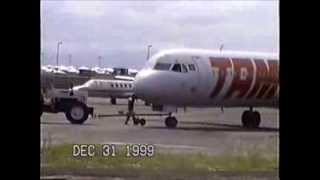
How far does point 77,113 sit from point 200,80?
16.4 feet

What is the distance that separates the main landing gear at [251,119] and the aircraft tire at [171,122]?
2.79 m

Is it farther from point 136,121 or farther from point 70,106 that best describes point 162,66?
point 70,106

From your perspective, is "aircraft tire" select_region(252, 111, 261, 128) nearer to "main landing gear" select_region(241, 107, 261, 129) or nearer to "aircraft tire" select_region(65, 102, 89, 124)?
"main landing gear" select_region(241, 107, 261, 129)

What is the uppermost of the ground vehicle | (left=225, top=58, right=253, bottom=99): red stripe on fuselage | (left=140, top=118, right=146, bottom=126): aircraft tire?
(left=225, top=58, right=253, bottom=99): red stripe on fuselage

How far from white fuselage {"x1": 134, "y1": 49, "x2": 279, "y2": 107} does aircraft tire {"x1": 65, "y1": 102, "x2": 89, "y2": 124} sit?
3.06m

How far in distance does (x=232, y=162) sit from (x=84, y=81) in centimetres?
2731

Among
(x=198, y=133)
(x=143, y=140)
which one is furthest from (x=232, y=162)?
(x=198, y=133)

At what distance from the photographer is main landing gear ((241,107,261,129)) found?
75.1ft

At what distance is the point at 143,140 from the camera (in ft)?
53.4

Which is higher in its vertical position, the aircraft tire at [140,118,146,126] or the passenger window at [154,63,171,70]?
the passenger window at [154,63,171,70]

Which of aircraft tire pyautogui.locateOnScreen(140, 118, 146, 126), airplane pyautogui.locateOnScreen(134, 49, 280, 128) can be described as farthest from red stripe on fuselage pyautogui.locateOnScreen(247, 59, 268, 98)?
aircraft tire pyautogui.locateOnScreen(140, 118, 146, 126)

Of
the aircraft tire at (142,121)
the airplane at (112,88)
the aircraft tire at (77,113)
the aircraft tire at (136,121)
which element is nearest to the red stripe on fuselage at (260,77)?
the aircraft tire at (142,121)
